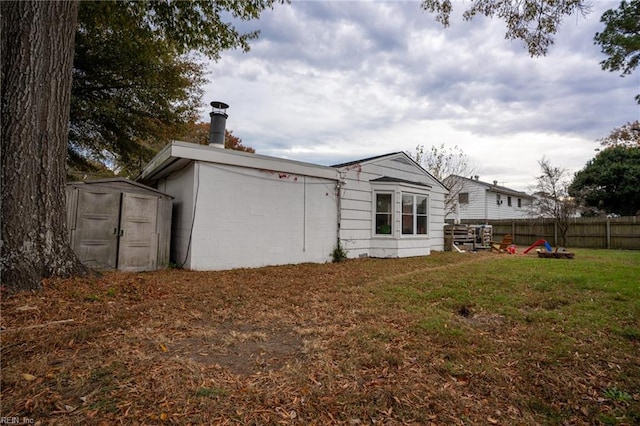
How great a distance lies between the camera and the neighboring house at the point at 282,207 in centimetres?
685

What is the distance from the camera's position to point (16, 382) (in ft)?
6.51

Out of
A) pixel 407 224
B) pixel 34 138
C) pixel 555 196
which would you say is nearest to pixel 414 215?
pixel 407 224

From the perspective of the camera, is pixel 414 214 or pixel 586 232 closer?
pixel 414 214

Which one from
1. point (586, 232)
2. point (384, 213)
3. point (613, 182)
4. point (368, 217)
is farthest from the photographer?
point (613, 182)

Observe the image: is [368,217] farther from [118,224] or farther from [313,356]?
[313,356]

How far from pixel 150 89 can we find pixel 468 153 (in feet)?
57.2

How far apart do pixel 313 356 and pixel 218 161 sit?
5.43m

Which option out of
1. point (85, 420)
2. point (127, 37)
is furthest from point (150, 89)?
point (85, 420)

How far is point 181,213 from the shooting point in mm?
7387

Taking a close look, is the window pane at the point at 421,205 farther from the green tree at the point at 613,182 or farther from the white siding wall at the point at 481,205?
the white siding wall at the point at 481,205

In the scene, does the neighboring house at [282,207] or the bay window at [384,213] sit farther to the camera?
the bay window at [384,213]

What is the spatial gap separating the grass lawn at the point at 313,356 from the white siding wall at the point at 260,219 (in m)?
2.16

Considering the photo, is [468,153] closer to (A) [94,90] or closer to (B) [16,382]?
(A) [94,90]

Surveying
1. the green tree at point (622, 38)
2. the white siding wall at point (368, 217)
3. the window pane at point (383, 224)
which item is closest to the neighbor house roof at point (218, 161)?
the white siding wall at point (368, 217)
